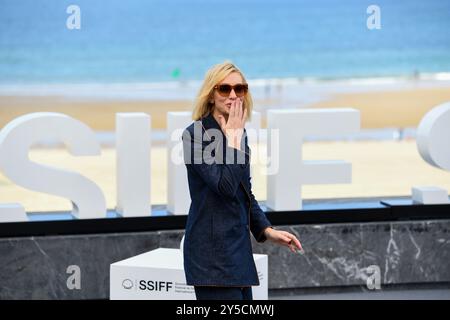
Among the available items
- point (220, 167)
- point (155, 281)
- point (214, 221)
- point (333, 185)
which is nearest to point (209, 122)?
point (220, 167)

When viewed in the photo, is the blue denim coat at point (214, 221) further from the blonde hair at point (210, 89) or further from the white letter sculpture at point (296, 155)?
the white letter sculpture at point (296, 155)

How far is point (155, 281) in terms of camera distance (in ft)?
17.8

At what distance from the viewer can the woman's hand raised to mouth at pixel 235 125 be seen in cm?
423

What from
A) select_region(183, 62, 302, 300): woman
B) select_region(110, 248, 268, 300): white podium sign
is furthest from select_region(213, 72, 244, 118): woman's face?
select_region(110, 248, 268, 300): white podium sign

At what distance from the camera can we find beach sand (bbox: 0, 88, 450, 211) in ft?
36.8

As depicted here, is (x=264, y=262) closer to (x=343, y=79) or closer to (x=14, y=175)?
(x=14, y=175)

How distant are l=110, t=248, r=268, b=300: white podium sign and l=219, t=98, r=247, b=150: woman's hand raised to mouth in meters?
1.28

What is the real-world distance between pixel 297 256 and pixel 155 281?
2390 mm

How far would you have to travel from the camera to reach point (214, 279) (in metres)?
4.25

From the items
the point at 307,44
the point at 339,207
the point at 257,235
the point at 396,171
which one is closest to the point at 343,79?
the point at 307,44

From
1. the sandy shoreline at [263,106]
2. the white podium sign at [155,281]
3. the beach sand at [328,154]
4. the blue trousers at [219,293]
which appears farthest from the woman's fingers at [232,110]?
the sandy shoreline at [263,106]

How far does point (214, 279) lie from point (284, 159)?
11.6 ft

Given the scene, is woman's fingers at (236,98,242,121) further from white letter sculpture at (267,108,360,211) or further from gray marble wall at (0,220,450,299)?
white letter sculpture at (267,108,360,211)

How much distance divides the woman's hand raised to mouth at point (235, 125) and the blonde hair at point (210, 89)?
83 mm
